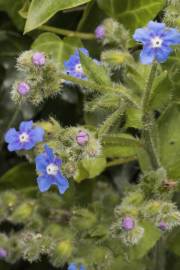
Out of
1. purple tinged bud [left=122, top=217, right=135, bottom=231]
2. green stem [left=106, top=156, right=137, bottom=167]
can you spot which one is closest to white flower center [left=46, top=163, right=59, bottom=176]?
purple tinged bud [left=122, top=217, right=135, bottom=231]

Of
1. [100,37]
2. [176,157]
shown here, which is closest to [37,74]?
[100,37]

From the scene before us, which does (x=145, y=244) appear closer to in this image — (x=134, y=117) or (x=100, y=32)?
(x=134, y=117)

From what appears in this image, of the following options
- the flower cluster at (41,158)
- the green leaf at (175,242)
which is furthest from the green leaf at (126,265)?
the flower cluster at (41,158)

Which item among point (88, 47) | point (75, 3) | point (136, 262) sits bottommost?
point (136, 262)

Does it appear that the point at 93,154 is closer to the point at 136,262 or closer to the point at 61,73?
the point at 61,73

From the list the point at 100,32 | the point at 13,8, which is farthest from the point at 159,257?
the point at 13,8

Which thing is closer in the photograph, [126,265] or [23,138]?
[23,138]
